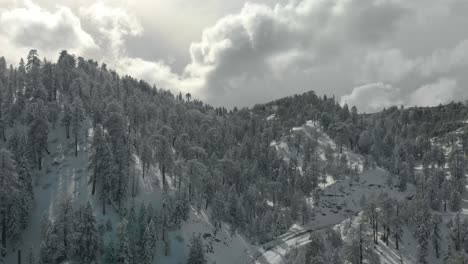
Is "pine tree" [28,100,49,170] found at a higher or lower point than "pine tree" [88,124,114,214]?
higher

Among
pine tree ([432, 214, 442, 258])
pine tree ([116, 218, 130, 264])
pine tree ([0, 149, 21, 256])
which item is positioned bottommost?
pine tree ([432, 214, 442, 258])

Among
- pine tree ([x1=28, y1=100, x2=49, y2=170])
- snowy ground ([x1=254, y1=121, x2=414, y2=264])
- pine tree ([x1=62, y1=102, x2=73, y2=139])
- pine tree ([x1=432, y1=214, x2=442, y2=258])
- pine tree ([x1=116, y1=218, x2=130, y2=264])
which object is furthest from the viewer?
pine tree ([x1=62, y1=102, x2=73, y2=139])

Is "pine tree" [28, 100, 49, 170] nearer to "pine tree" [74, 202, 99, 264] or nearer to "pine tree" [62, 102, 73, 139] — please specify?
"pine tree" [62, 102, 73, 139]

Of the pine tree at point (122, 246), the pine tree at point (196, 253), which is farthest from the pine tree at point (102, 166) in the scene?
the pine tree at point (196, 253)

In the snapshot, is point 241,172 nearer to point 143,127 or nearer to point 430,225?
point 143,127

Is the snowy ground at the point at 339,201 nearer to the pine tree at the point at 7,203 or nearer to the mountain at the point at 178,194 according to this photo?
the mountain at the point at 178,194

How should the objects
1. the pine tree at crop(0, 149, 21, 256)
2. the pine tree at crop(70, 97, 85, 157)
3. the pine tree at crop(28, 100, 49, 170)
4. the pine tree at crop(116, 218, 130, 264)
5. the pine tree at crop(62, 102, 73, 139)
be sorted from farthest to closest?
the pine tree at crop(62, 102, 73, 139) < the pine tree at crop(70, 97, 85, 157) < the pine tree at crop(28, 100, 49, 170) < the pine tree at crop(0, 149, 21, 256) < the pine tree at crop(116, 218, 130, 264)

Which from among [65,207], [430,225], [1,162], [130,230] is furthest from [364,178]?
[1,162]

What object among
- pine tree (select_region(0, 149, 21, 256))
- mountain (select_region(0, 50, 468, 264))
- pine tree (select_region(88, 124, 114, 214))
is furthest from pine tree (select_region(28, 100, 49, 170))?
pine tree (select_region(0, 149, 21, 256))

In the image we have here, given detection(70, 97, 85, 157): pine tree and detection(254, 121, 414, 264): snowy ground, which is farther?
detection(70, 97, 85, 157): pine tree
